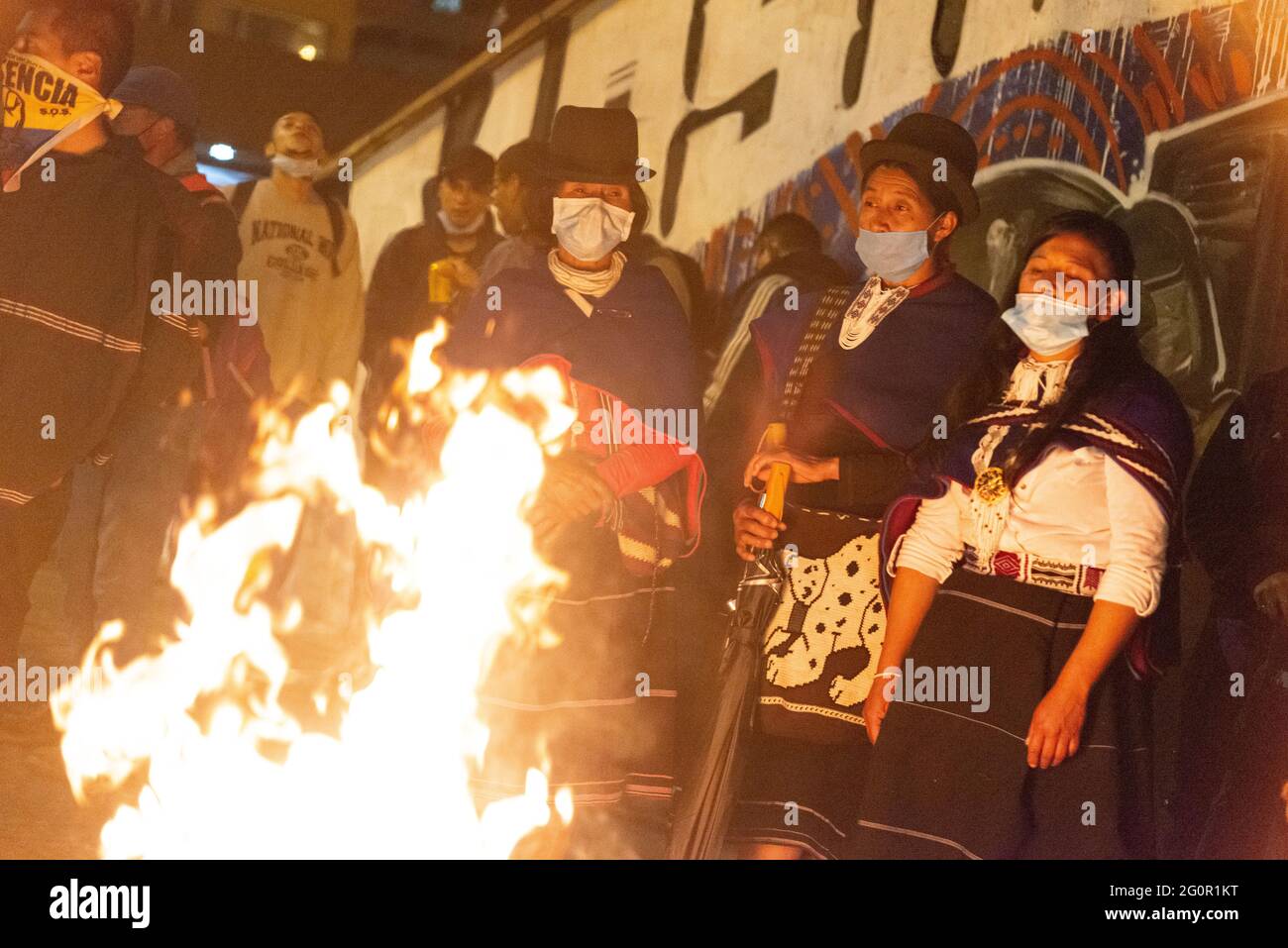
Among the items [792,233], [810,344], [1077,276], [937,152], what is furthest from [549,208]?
[1077,276]

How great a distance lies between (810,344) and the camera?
12.7ft

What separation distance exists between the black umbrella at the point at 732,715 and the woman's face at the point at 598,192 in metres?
0.80

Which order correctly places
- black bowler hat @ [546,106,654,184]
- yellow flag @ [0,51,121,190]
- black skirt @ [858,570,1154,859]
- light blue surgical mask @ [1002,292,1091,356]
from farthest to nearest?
black bowler hat @ [546,106,654,184] → yellow flag @ [0,51,121,190] → light blue surgical mask @ [1002,292,1091,356] → black skirt @ [858,570,1154,859]

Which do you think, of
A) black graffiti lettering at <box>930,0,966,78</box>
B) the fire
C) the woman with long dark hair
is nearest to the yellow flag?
the fire

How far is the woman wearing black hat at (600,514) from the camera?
3.85m

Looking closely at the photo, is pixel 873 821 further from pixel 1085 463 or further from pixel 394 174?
pixel 394 174

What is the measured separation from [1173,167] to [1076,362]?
52 centimetres

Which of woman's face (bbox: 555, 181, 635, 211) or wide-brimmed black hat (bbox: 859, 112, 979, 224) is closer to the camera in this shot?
wide-brimmed black hat (bbox: 859, 112, 979, 224)

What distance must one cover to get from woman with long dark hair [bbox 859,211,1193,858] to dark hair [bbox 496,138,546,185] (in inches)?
50.2

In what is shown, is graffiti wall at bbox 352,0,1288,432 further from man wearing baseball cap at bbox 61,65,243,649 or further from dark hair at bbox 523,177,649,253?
man wearing baseball cap at bbox 61,65,243,649

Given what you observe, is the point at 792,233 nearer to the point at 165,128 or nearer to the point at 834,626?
the point at 834,626

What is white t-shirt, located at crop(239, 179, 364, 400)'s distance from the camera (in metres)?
4.02

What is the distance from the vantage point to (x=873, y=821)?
12.1 feet

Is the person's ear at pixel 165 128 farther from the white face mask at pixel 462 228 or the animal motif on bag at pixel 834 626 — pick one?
the animal motif on bag at pixel 834 626
